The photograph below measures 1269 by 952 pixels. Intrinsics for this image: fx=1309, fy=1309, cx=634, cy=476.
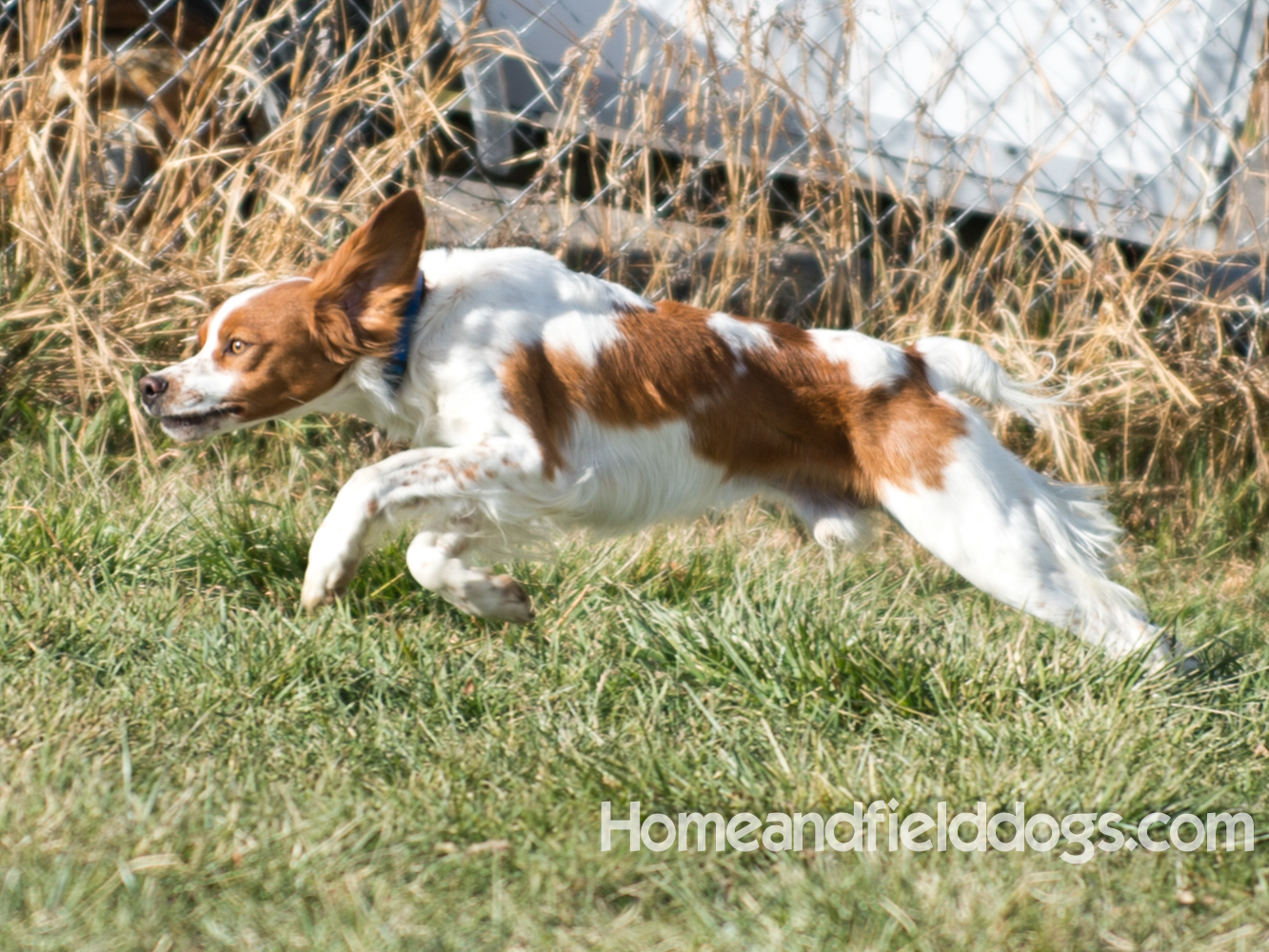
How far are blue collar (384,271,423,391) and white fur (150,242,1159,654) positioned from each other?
0.07ft

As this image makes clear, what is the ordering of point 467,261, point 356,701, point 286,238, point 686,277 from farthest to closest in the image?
point 686,277 → point 286,238 → point 467,261 → point 356,701

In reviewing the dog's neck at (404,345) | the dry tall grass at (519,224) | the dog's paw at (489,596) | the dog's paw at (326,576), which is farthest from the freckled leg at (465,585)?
the dry tall grass at (519,224)

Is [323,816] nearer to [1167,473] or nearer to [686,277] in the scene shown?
[686,277]

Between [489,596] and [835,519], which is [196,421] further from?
[835,519]

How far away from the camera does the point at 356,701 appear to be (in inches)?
97.5

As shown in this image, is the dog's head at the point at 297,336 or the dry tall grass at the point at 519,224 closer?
the dog's head at the point at 297,336

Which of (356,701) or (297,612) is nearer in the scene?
(356,701)

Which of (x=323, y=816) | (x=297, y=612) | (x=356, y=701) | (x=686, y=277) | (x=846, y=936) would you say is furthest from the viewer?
(x=686, y=277)

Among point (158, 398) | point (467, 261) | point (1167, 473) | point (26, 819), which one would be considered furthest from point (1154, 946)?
point (1167, 473)

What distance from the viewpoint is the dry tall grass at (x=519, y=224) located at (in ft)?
12.1

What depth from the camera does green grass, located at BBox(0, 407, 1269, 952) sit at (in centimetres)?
193

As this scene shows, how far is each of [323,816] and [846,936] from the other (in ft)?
2.75

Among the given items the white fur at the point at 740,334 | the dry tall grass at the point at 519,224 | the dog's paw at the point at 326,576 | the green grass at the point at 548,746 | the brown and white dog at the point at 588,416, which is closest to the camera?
the green grass at the point at 548,746

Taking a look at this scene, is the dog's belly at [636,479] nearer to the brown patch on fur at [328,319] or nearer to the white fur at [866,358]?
the white fur at [866,358]
